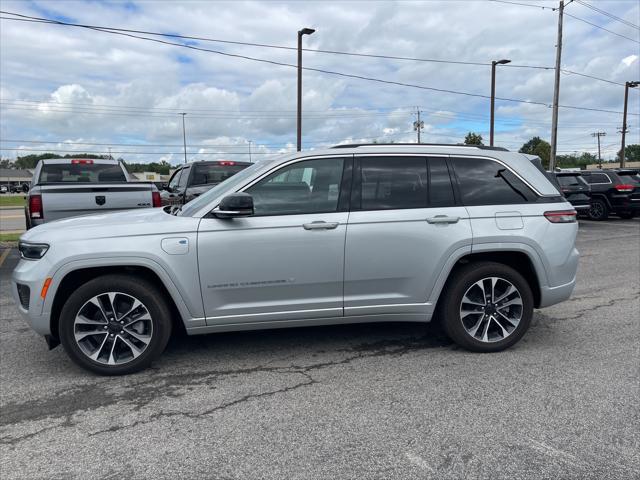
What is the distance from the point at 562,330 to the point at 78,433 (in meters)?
4.46

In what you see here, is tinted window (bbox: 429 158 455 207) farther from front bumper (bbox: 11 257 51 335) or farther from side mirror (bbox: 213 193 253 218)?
front bumper (bbox: 11 257 51 335)

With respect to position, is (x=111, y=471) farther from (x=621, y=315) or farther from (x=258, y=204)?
(x=621, y=315)

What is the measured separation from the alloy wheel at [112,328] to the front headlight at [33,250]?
51cm

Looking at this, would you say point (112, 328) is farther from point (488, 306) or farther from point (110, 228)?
point (488, 306)

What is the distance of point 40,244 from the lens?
395cm

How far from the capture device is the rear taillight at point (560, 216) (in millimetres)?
4565

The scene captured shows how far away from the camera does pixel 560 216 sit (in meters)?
4.59

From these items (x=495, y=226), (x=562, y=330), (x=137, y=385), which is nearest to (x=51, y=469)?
(x=137, y=385)

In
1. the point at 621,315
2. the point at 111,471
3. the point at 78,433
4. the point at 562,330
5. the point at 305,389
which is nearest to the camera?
the point at 111,471

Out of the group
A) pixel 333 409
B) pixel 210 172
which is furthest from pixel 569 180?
pixel 333 409

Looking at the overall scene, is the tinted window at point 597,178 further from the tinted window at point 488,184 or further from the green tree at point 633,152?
the green tree at point 633,152

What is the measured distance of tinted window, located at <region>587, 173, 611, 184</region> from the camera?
17.7 meters

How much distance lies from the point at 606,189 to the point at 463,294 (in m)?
15.8

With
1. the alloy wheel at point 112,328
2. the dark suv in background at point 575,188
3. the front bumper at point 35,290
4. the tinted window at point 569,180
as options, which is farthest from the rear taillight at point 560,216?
the tinted window at point 569,180
